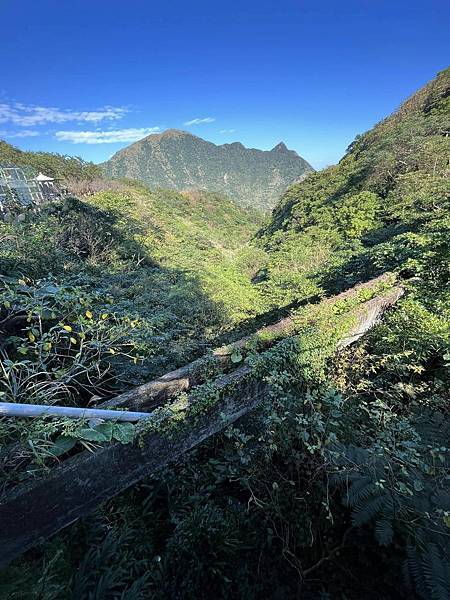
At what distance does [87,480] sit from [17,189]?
16022mm

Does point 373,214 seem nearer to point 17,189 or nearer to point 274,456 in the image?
point 274,456

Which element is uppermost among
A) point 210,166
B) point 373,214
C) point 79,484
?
point 210,166

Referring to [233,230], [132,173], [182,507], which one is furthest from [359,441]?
[132,173]

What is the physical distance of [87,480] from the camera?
6.18 feet

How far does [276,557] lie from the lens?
199 cm

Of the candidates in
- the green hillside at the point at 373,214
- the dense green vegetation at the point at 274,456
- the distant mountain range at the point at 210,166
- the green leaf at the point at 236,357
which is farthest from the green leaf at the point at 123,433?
the distant mountain range at the point at 210,166

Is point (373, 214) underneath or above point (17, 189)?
underneath

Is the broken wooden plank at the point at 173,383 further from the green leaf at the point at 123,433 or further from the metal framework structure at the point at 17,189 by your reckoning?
the metal framework structure at the point at 17,189

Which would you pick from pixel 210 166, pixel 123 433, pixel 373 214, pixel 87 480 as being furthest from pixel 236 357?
pixel 210 166

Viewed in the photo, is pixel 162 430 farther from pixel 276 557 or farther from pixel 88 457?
pixel 276 557

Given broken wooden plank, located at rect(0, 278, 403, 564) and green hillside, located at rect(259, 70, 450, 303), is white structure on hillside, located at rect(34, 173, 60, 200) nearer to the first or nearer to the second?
green hillside, located at rect(259, 70, 450, 303)

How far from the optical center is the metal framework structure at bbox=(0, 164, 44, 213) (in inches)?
453

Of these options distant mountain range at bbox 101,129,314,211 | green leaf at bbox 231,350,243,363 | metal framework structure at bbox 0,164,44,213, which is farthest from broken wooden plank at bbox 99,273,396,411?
distant mountain range at bbox 101,129,314,211

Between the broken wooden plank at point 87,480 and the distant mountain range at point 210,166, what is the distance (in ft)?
284
